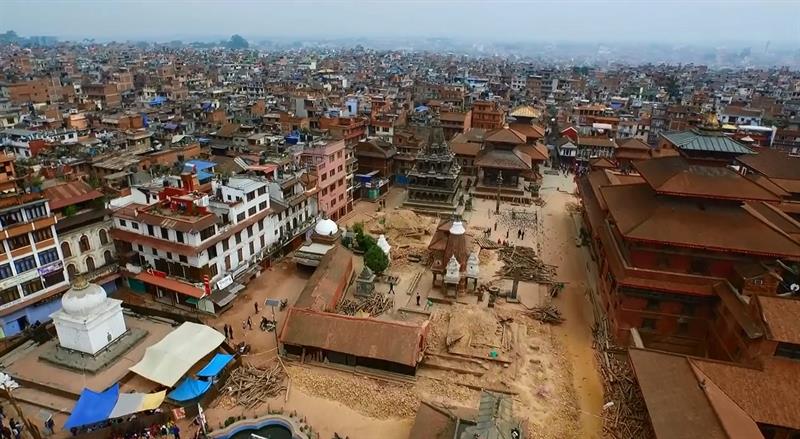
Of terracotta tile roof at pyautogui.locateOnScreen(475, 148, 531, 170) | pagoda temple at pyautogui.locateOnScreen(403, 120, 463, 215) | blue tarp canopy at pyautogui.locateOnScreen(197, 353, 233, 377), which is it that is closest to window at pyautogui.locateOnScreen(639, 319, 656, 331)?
blue tarp canopy at pyautogui.locateOnScreen(197, 353, 233, 377)

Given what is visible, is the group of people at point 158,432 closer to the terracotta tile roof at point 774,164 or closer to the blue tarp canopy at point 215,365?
the blue tarp canopy at point 215,365

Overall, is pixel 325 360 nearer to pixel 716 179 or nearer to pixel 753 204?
pixel 716 179

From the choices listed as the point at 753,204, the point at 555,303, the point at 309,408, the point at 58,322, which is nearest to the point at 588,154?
the point at 753,204

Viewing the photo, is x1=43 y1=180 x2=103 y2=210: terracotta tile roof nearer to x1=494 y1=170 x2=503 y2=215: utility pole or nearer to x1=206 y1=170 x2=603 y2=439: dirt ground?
x1=206 y1=170 x2=603 y2=439: dirt ground

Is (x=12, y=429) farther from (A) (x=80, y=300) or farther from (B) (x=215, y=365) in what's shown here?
(B) (x=215, y=365)

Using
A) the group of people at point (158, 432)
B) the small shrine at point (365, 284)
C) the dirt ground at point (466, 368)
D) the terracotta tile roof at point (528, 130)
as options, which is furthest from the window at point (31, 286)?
the terracotta tile roof at point (528, 130)
